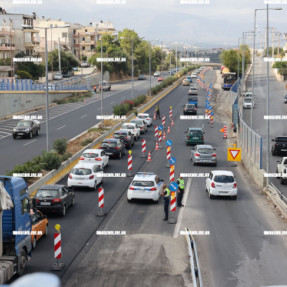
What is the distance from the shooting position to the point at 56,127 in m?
55.0

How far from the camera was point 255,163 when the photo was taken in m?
32.8

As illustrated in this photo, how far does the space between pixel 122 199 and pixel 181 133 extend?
25.4 metres

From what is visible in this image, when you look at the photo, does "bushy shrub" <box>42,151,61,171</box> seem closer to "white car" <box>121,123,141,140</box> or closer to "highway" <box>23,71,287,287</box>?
"highway" <box>23,71,287,287</box>

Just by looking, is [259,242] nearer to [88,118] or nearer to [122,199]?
[122,199]

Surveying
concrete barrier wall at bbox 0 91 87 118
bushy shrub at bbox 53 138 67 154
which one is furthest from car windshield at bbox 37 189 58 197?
concrete barrier wall at bbox 0 91 87 118

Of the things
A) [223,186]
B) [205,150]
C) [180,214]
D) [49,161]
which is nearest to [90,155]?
[49,161]

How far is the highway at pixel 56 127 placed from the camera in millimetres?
38841

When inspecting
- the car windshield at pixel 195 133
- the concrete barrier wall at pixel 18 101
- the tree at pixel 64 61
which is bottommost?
the car windshield at pixel 195 133

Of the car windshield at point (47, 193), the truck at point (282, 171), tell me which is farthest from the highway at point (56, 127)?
the truck at point (282, 171)

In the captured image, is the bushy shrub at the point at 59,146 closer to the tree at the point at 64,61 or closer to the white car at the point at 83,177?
the white car at the point at 83,177

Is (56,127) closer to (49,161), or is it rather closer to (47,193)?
(49,161)

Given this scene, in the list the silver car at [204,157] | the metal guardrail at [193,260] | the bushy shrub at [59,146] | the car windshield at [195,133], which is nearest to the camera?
the metal guardrail at [193,260]

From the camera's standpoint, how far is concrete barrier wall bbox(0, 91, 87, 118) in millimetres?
70062

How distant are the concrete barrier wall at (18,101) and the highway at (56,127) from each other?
3.25 metres
